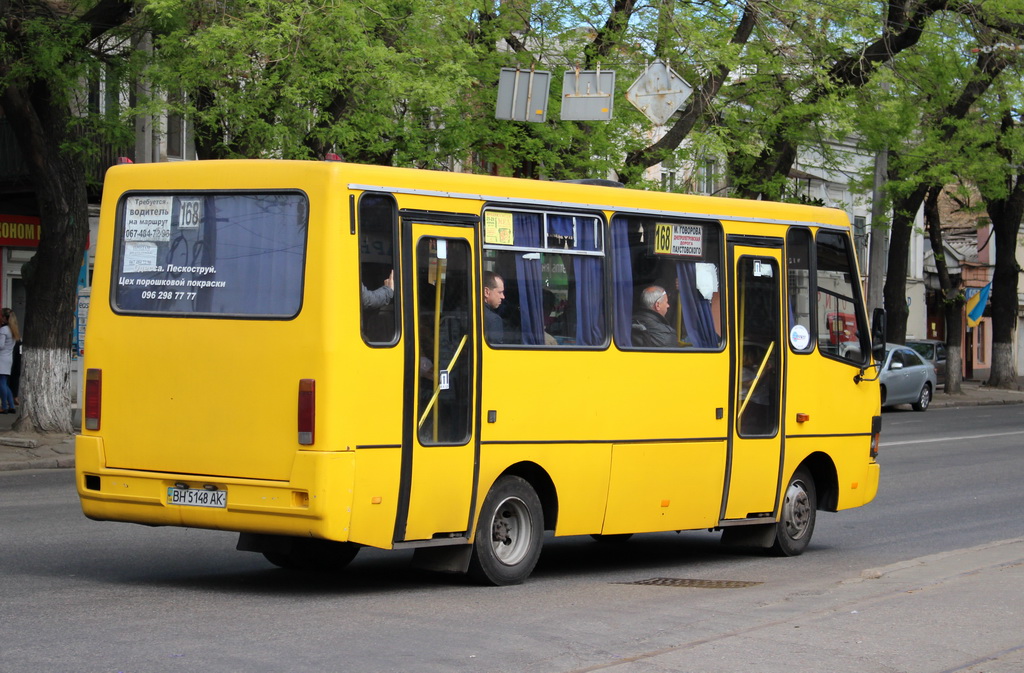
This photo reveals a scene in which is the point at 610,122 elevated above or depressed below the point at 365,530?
above

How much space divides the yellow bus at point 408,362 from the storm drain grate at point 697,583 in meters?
0.43

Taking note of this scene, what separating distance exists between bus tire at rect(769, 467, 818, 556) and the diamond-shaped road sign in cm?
1059

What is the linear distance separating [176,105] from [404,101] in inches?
127

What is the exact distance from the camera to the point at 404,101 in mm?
21344

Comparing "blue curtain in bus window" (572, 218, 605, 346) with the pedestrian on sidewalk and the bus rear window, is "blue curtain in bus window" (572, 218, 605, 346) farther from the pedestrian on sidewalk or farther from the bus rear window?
the pedestrian on sidewalk

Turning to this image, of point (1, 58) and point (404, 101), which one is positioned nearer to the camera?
point (1, 58)

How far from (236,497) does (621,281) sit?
3.26m

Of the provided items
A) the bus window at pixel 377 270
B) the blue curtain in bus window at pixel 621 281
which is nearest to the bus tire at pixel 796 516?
the blue curtain in bus window at pixel 621 281

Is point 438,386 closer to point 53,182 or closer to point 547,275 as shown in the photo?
point 547,275

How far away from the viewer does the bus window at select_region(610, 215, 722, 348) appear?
1074 centimetres

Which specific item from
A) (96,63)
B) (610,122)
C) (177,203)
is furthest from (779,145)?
(177,203)

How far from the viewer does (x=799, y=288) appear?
1226 cm

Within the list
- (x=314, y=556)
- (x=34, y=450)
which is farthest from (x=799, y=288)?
(x=34, y=450)

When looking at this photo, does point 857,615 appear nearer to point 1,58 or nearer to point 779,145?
point 1,58
